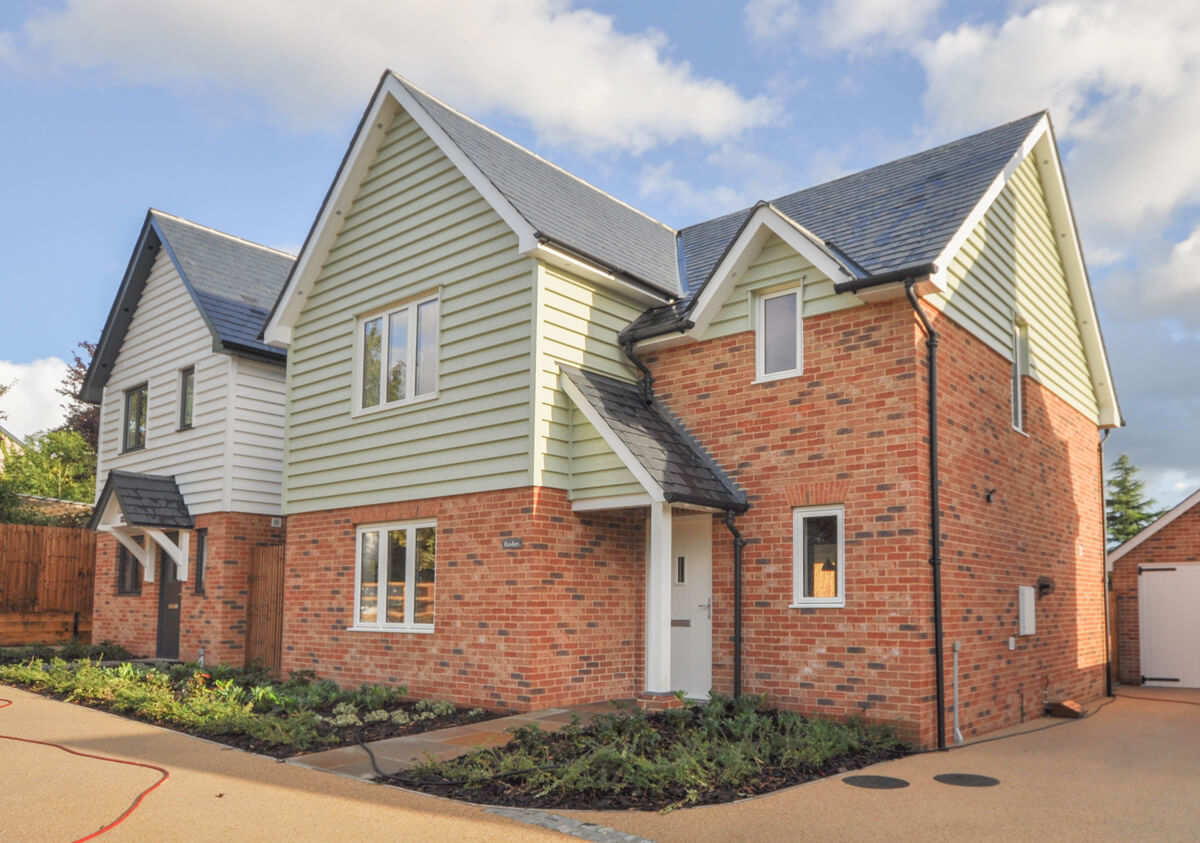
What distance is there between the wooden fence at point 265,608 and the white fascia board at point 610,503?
21.3 feet

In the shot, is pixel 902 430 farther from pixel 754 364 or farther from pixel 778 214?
pixel 778 214

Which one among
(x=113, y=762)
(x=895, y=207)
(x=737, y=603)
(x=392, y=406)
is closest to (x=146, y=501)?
(x=392, y=406)

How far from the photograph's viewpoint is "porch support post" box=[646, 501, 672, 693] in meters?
10.4

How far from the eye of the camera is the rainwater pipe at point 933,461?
988 cm

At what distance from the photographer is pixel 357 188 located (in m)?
14.3

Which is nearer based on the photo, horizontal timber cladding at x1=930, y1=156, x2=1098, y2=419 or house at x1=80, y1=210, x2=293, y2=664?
horizontal timber cladding at x1=930, y1=156, x2=1098, y2=419

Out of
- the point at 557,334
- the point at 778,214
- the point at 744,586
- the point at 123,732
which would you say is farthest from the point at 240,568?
the point at 778,214

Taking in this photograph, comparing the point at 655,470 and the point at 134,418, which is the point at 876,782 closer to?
the point at 655,470

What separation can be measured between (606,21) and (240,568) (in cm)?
1077

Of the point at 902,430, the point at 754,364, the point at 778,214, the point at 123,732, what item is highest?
the point at 778,214

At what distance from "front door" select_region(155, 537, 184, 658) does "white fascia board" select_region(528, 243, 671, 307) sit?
1002 cm

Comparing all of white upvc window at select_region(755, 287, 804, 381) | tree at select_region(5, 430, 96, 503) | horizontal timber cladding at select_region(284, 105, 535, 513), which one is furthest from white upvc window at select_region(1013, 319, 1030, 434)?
tree at select_region(5, 430, 96, 503)

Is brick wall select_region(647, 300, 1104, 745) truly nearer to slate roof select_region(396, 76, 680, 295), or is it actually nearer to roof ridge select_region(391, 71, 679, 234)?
slate roof select_region(396, 76, 680, 295)

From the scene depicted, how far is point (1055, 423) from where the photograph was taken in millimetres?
14414
